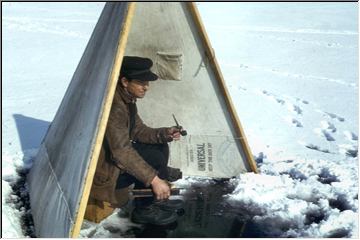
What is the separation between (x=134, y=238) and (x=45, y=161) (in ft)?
3.40

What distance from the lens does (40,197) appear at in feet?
12.9

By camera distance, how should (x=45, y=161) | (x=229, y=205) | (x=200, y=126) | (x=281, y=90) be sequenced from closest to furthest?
(x=45, y=161), (x=229, y=205), (x=200, y=126), (x=281, y=90)

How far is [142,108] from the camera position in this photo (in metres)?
4.77

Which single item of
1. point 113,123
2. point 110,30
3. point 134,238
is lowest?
point 134,238

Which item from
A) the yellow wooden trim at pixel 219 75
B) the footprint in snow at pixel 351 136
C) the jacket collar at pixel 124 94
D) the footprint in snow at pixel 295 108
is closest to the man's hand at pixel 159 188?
the jacket collar at pixel 124 94

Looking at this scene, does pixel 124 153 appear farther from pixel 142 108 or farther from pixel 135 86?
pixel 142 108

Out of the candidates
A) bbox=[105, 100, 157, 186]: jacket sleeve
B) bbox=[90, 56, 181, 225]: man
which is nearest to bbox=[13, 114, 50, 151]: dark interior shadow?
bbox=[90, 56, 181, 225]: man

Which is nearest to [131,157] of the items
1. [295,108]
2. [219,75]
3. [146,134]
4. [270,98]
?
[146,134]

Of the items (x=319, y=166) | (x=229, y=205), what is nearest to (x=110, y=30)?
(x=229, y=205)

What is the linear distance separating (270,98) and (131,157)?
4382 mm

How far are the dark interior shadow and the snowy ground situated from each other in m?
0.01

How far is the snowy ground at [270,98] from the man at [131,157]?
0.97 feet

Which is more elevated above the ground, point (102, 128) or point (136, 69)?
point (136, 69)

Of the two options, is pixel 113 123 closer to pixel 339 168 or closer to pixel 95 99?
pixel 95 99
